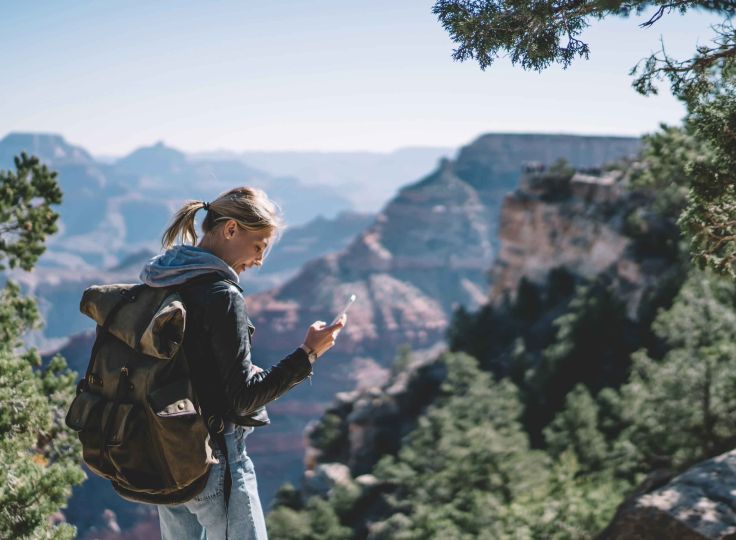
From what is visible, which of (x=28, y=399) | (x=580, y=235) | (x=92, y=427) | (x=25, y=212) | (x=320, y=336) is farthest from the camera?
(x=580, y=235)

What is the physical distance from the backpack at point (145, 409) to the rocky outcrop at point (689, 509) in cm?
386

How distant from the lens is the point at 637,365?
45.5 feet

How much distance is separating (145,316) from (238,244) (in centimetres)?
42

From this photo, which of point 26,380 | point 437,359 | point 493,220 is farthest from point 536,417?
point 493,220

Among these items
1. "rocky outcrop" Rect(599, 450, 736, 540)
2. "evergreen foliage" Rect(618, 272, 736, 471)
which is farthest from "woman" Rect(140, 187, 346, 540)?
"evergreen foliage" Rect(618, 272, 736, 471)

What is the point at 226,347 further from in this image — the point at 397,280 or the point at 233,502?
the point at 397,280

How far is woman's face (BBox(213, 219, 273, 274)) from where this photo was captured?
2.45m

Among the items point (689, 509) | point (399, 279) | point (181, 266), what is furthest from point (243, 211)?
point (399, 279)

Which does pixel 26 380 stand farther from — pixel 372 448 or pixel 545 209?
pixel 545 209

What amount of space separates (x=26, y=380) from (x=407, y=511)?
18.4 m

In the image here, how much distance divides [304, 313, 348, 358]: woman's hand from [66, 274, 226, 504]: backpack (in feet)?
1.33

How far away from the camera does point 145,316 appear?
223 centimetres

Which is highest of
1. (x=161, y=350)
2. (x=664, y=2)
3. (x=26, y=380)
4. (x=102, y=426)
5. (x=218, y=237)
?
(x=664, y=2)

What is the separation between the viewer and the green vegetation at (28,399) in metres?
4.14
